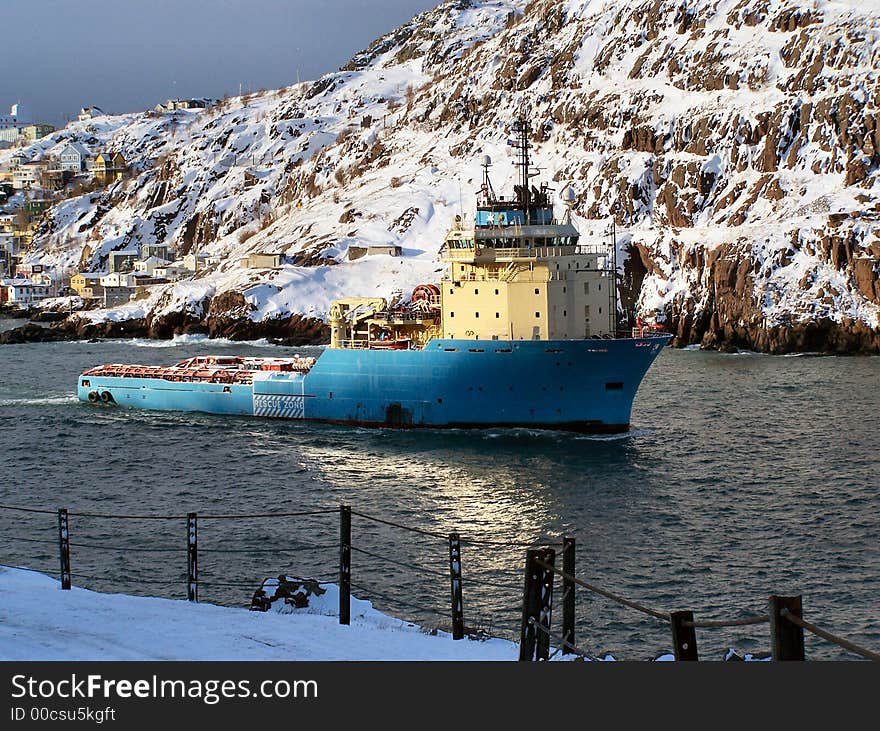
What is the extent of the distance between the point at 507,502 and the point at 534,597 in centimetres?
2352

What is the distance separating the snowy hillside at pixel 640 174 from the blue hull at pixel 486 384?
44.1m

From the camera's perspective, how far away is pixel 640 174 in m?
116

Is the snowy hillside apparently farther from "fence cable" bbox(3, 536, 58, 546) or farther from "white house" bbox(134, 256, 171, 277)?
"fence cable" bbox(3, 536, 58, 546)

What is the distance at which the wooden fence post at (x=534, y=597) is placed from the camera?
14.4 meters

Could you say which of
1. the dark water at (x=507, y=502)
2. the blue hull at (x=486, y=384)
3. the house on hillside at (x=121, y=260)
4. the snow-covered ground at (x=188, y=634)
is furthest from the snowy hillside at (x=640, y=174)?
the snow-covered ground at (x=188, y=634)

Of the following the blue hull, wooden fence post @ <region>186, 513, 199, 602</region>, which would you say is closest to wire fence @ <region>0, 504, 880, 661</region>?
wooden fence post @ <region>186, 513, 199, 602</region>

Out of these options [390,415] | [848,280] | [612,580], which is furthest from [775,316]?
[612,580]

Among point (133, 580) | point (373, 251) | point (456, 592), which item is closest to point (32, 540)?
point (133, 580)

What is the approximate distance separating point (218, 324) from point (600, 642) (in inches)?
3745

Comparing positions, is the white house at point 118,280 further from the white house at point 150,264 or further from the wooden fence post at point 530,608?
the wooden fence post at point 530,608

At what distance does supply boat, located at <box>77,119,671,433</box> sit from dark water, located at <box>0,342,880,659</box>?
1322mm

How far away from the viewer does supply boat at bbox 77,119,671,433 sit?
50.1 meters

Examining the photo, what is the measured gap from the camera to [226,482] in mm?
41594

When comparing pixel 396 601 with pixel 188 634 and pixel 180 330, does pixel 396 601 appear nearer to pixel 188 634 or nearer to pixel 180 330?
pixel 188 634
